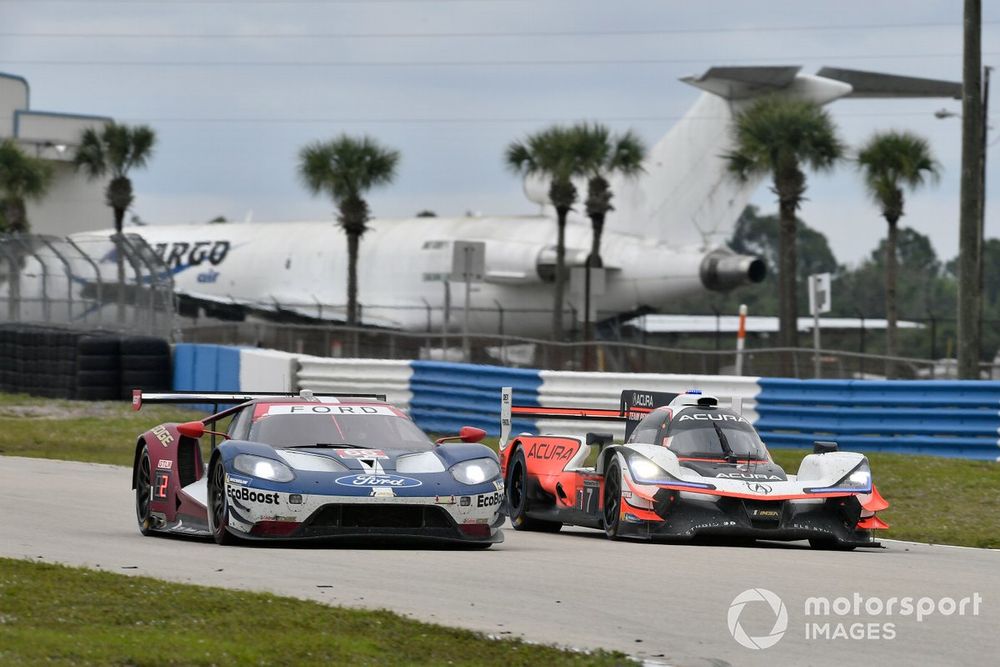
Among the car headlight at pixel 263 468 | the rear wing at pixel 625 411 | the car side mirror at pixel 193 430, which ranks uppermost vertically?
the rear wing at pixel 625 411

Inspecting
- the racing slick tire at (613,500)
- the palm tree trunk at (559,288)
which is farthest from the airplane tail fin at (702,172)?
the racing slick tire at (613,500)

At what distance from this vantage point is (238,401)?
43.9 feet

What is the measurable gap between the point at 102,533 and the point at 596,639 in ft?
18.5

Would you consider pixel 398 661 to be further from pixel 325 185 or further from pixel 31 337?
pixel 325 185

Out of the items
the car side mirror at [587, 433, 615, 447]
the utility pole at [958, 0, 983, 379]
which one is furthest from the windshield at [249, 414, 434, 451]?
the utility pole at [958, 0, 983, 379]

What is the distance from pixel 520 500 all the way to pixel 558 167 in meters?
39.0

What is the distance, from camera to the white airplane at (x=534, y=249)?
47938 mm

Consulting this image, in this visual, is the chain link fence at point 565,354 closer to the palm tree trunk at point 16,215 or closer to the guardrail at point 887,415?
the guardrail at point 887,415

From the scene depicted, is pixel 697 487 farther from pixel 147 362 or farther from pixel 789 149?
pixel 789 149

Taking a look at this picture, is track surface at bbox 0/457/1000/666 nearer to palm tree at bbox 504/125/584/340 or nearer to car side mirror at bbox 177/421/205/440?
car side mirror at bbox 177/421/205/440

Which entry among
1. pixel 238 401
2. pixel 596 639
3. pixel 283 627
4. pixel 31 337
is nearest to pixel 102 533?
pixel 238 401

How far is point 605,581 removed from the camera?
372 inches

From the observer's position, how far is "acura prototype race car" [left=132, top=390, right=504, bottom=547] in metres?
10.8

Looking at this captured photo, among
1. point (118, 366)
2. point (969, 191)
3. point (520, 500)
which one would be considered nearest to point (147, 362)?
point (118, 366)
